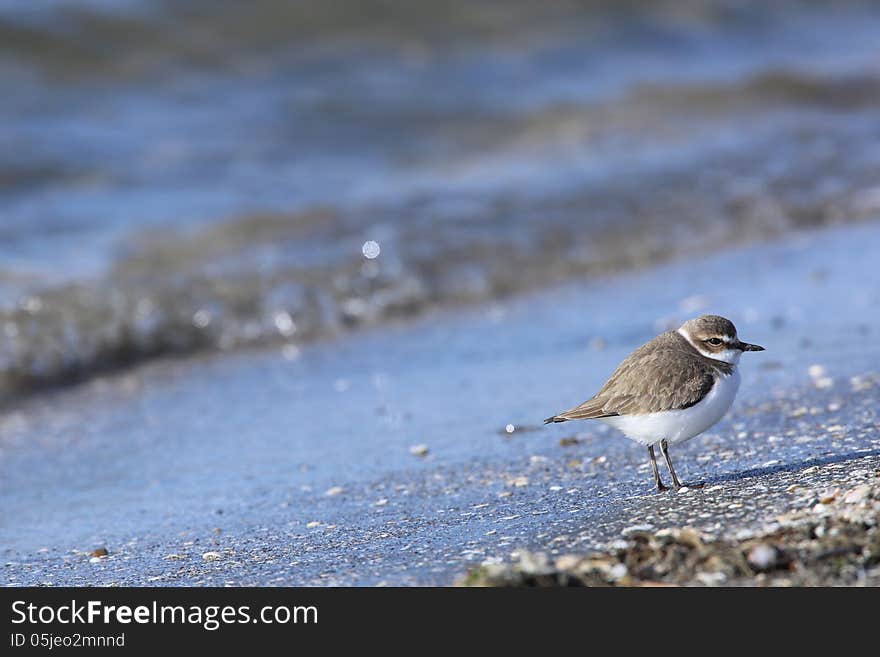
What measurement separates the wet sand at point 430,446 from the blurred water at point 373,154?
2.52 feet

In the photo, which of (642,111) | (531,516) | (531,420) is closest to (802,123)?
(642,111)

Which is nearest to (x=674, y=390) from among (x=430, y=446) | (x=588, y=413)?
(x=588, y=413)

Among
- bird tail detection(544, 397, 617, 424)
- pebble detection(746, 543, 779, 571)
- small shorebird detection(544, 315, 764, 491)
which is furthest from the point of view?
bird tail detection(544, 397, 617, 424)

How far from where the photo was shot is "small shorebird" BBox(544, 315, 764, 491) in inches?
174

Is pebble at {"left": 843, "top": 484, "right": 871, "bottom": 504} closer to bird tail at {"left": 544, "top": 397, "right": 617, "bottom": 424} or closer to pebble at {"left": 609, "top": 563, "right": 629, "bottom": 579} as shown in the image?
pebble at {"left": 609, "top": 563, "right": 629, "bottom": 579}

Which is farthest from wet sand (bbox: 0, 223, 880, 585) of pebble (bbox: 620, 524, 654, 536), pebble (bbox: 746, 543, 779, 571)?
pebble (bbox: 746, 543, 779, 571)

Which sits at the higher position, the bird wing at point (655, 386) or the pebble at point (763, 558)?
the bird wing at point (655, 386)

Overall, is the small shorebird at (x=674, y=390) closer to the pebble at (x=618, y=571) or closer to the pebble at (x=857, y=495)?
the pebble at (x=857, y=495)

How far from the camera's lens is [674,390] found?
445 cm

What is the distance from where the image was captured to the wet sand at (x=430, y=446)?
4.31m

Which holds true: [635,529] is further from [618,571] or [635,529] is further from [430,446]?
[430,446]

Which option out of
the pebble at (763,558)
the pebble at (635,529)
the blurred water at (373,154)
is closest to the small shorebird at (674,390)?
the pebble at (635,529)

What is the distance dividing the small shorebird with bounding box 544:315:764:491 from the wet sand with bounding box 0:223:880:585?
27 centimetres

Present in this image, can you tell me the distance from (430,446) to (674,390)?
164 centimetres
